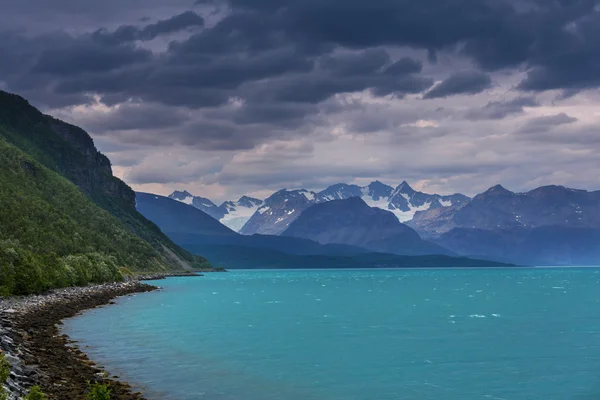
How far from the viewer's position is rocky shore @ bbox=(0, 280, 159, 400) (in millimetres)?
33469

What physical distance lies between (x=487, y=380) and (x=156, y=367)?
24.1m

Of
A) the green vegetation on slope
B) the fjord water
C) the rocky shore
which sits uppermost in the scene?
the green vegetation on slope

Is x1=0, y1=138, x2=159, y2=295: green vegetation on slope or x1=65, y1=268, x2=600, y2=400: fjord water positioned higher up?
x1=0, y1=138, x2=159, y2=295: green vegetation on slope

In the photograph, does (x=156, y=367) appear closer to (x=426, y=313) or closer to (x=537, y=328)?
(x=537, y=328)

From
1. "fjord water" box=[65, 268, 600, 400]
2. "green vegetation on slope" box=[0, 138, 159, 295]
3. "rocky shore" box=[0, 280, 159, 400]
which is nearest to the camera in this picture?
"rocky shore" box=[0, 280, 159, 400]

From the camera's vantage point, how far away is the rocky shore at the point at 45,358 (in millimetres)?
33469

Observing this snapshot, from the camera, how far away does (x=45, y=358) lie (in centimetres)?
4312

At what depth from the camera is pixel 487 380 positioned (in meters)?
44.7

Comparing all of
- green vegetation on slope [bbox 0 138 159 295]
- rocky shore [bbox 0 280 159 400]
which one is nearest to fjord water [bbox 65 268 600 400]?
rocky shore [bbox 0 280 159 400]

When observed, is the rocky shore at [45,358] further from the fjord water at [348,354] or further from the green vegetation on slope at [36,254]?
the green vegetation on slope at [36,254]

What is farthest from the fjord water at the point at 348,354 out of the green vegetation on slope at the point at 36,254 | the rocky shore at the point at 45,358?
the green vegetation on slope at the point at 36,254

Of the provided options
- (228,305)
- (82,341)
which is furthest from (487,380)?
(228,305)

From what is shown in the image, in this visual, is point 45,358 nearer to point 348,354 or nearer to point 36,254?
point 348,354

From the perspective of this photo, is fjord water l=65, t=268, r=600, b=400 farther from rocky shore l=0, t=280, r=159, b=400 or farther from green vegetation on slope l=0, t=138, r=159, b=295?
green vegetation on slope l=0, t=138, r=159, b=295
